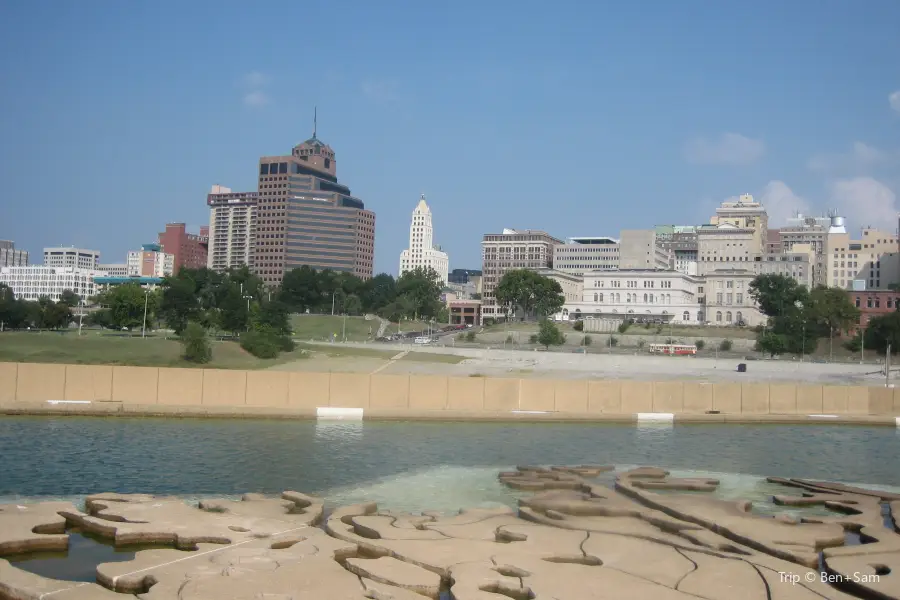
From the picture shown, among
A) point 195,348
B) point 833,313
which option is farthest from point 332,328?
point 833,313

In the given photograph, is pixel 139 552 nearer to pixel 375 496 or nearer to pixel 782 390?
pixel 375 496

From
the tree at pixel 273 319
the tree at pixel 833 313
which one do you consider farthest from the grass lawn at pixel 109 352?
the tree at pixel 833 313

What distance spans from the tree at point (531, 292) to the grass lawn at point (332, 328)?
19.5m

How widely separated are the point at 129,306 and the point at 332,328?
1254 inches

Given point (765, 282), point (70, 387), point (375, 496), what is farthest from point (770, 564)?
point (765, 282)

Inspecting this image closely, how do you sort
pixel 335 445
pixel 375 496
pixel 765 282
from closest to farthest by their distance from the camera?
pixel 375 496, pixel 335 445, pixel 765 282

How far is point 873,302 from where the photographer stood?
130 m

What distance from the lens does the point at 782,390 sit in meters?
41.7

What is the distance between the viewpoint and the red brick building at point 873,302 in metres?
128

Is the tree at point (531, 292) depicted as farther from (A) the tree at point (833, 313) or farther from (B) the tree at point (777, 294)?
(A) the tree at point (833, 313)

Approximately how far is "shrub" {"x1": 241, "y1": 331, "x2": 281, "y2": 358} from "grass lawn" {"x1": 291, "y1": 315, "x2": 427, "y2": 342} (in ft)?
116

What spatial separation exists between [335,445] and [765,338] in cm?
8873

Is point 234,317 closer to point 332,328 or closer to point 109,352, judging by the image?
point 109,352

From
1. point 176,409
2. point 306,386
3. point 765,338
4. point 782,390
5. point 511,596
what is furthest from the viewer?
point 765,338
